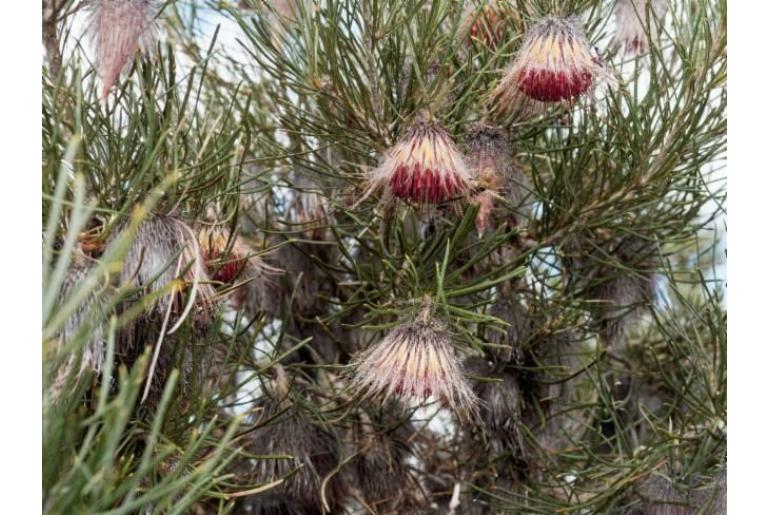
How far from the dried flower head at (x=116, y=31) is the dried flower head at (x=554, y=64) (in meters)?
0.36

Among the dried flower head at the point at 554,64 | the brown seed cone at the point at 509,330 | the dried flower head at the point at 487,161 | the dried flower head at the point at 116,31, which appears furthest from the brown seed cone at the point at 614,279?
the dried flower head at the point at 116,31

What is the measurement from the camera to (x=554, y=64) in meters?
0.93

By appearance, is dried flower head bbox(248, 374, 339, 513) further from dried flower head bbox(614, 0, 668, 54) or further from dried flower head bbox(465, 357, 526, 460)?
dried flower head bbox(614, 0, 668, 54)

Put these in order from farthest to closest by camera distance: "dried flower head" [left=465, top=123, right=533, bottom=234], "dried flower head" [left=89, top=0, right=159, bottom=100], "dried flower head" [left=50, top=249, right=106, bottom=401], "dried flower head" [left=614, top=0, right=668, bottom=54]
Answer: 1. "dried flower head" [left=614, top=0, right=668, bottom=54]
2. "dried flower head" [left=465, top=123, right=533, bottom=234]
3. "dried flower head" [left=89, top=0, right=159, bottom=100]
4. "dried flower head" [left=50, top=249, right=106, bottom=401]

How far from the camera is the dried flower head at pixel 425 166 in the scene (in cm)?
91

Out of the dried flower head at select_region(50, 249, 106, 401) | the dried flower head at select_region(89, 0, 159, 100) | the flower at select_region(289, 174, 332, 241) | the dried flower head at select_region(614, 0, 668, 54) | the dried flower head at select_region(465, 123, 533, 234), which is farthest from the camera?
the flower at select_region(289, 174, 332, 241)

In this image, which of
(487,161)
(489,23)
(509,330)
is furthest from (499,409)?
(489,23)

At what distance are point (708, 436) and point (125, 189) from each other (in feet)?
2.27

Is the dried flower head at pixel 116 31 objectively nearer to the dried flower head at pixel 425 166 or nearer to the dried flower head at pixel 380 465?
the dried flower head at pixel 425 166

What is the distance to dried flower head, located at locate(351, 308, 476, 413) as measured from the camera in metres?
0.87

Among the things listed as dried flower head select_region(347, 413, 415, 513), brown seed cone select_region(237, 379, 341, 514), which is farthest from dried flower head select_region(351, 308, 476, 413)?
dried flower head select_region(347, 413, 415, 513)

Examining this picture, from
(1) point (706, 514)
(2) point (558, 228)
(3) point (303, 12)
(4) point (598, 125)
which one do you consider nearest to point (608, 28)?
(4) point (598, 125)

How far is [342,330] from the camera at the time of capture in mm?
1333

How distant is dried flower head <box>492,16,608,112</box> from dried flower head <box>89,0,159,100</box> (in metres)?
0.36
